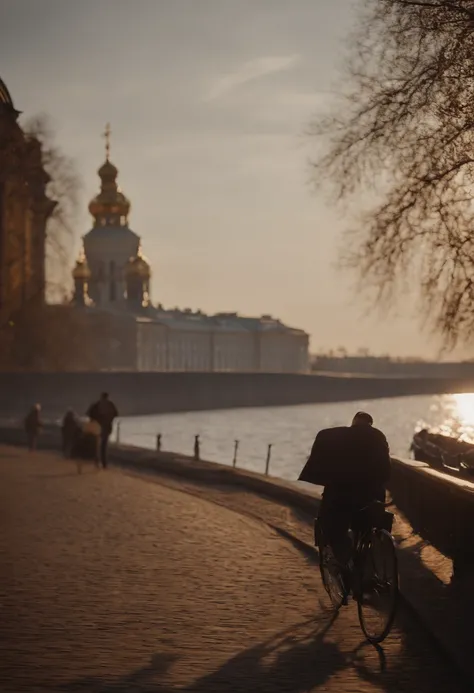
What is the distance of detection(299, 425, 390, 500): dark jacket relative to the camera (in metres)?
9.25

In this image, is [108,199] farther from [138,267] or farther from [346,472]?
[346,472]

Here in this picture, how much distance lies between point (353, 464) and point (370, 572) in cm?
77

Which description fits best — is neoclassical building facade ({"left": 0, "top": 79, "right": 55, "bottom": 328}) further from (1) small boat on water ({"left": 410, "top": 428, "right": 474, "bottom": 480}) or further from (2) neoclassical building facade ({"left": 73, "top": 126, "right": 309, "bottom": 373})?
(2) neoclassical building facade ({"left": 73, "top": 126, "right": 309, "bottom": 373})

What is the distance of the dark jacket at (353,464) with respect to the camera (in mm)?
9250

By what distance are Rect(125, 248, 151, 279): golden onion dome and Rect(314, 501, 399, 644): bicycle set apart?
140m

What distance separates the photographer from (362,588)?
28.8 ft

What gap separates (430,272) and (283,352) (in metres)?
178

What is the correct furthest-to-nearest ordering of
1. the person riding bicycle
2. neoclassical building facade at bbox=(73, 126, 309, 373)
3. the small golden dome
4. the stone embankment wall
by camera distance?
1. neoclassical building facade at bbox=(73, 126, 309, 373)
2. the small golden dome
3. the stone embankment wall
4. the person riding bicycle

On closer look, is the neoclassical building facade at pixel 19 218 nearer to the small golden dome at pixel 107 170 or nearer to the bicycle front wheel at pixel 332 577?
the bicycle front wheel at pixel 332 577

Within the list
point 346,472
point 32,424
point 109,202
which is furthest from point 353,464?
point 109,202

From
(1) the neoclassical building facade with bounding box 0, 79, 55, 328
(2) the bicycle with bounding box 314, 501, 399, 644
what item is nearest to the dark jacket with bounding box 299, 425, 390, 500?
(2) the bicycle with bounding box 314, 501, 399, 644

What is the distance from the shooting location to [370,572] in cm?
874

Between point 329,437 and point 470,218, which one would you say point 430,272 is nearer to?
point 470,218

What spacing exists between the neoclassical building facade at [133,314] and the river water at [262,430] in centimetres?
2198
